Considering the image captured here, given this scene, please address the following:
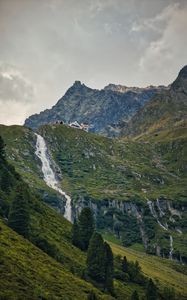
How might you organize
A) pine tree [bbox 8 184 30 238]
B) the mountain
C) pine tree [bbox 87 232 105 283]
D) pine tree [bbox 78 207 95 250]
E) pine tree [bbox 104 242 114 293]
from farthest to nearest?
pine tree [bbox 78 207 95 250] < pine tree [bbox 87 232 105 283] < pine tree [bbox 104 242 114 293] < pine tree [bbox 8 184 30 238] < the mountain

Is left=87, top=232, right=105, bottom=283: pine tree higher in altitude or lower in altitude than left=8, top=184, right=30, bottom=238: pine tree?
lower

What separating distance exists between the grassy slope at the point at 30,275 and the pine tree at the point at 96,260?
12.9 metres

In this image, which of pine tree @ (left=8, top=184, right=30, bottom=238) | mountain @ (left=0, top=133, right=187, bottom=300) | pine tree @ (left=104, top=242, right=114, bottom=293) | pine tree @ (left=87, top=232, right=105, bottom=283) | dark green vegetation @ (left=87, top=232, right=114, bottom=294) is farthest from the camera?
pine tree @ (left=87, top=232, right=105, bottom=283)

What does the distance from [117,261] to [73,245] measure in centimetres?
1869

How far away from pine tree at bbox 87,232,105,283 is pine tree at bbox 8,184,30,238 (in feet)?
61.2

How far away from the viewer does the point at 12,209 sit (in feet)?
413

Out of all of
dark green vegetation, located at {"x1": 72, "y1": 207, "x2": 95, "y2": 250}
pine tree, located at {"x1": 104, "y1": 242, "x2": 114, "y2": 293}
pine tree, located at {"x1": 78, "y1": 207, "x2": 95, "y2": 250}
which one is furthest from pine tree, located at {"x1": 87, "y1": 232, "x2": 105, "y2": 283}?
pine tree, located at {"x1": 78, "y1": 207, "x2": 95, "y2": 250}

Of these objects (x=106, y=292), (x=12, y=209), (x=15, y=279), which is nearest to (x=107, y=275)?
(x=106, y=292)

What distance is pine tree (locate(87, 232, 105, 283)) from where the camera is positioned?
12431 centimetres

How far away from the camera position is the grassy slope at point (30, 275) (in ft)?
281

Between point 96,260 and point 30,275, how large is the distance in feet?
120

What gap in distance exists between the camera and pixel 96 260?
419 feet

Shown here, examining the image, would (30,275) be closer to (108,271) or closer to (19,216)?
(19,216)

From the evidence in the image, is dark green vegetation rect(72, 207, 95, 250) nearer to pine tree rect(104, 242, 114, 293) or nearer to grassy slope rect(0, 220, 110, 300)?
pine tree rect(104, 242, 114, 293)
